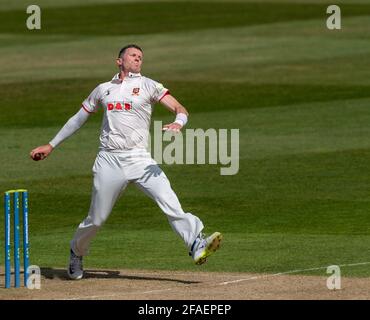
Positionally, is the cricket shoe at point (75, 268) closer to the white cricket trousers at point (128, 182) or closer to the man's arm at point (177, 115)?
the white cricket trousers at point (128, 182)

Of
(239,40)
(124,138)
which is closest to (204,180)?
(124,138)

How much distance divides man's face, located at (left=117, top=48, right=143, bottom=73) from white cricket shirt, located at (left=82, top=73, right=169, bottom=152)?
94 mm

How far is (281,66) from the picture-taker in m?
32.4

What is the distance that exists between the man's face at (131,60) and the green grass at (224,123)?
2438 mm

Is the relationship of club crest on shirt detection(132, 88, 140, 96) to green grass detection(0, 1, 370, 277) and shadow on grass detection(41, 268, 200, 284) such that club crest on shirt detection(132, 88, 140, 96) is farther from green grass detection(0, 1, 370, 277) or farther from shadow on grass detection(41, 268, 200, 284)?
green grass detection(0, 1, 370, 277)

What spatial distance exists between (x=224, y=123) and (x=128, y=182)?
11.4m

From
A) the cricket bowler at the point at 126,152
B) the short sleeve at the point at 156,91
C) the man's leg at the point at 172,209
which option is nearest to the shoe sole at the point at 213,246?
the man's leg at the point at 172,209

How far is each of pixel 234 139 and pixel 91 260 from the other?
333 inches

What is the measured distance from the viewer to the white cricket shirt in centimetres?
1486

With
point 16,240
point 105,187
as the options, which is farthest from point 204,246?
point 16,240

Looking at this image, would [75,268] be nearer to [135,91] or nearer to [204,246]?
[204,246]

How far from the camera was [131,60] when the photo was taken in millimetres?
14914

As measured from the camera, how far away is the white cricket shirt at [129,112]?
14859mm

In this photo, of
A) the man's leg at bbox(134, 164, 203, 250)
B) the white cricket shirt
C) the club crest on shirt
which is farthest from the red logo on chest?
the man's leg at bbox(134, 164, 203, 250)
